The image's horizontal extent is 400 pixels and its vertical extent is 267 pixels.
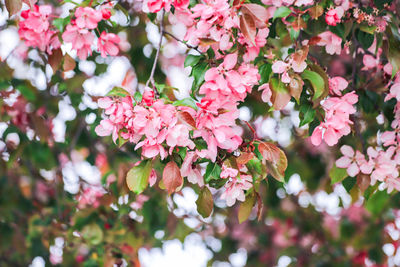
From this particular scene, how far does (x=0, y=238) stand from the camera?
2229 millimetres

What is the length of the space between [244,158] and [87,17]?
0.47 meters

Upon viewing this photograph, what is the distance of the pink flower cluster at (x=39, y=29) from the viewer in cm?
118

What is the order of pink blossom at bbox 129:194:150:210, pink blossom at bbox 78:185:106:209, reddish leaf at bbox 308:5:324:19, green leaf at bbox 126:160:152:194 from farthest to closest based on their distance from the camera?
pink blossom at bbox 78:185:106:209 < pink blossom at bbox 129:194:150:210 < reddish leaf at bbox 308:5:324:19 < green leaf at bbox 126:160:152:194

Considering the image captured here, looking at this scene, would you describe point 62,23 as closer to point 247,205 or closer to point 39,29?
point 39,29

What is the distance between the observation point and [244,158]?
949 millimetres

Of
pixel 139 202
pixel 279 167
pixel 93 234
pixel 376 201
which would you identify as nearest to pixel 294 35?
pixel 279 167

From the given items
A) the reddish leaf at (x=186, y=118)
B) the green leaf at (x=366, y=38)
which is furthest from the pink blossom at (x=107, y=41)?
the green leaf at (x=366, y=38)

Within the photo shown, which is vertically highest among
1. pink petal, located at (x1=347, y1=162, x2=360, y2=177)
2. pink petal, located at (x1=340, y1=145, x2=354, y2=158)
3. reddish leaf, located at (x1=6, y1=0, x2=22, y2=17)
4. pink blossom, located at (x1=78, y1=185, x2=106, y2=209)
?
reddish leaf, located at (x1=6, y1=0, x2=22, y2=17)

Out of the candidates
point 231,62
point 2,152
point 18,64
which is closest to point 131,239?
point 2,152

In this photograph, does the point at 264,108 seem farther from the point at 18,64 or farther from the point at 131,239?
the point at 18,64

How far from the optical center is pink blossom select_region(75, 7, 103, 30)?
1.08m

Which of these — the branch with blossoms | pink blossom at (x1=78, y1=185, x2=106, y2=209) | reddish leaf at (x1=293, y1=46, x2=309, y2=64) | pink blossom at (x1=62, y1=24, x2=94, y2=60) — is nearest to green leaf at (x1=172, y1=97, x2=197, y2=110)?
the branch with blossoms

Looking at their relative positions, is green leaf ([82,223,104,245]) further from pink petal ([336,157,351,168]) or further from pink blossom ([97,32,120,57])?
pink petal ([336,157,351,168])

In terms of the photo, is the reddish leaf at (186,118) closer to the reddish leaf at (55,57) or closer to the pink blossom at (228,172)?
the pink blossom at (228,172)
